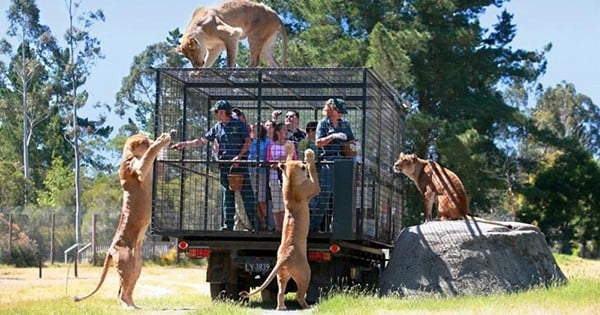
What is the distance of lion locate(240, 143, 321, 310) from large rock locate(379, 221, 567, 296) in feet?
5.99

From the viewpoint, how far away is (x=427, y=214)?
50.4 ft

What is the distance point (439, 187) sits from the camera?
15289mm

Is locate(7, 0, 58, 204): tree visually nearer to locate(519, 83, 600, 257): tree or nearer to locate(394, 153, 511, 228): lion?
locate(519, 83, 600, 257): tree

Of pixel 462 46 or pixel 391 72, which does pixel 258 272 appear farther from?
pixel 462 46

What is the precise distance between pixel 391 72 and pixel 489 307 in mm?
17623

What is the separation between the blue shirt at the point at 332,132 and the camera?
13375 millimetres

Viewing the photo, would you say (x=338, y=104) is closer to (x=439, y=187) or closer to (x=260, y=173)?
(x=260, y=173)

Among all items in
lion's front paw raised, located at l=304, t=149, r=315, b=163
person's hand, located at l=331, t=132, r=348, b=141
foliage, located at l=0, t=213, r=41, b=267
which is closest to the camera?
lion's front paw raised, located at l=304, t=149, r=315, b=163

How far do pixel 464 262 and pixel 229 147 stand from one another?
3.14m

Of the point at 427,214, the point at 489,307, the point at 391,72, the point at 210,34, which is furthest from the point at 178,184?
the point at 391,72

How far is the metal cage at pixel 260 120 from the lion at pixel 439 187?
0.94 ft

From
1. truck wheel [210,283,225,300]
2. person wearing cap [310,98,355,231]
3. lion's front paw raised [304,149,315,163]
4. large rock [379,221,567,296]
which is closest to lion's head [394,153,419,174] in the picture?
large rock [379,221,567,296]

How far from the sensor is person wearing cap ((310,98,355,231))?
1305 cm

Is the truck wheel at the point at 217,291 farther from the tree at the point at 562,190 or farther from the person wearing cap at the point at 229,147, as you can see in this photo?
the tree at the point at 562,190
